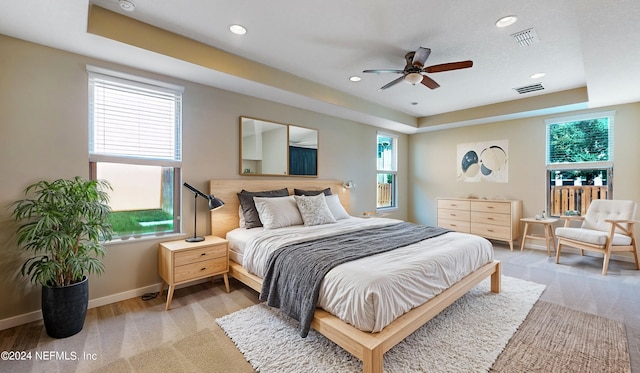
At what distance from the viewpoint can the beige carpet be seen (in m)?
1.85

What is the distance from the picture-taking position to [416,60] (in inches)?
112

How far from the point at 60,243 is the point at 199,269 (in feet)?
3.68

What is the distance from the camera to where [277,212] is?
3.41 metres

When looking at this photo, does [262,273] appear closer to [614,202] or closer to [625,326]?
[625,326]

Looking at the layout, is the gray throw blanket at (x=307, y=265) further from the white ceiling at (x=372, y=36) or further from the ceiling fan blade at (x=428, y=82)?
the white ceiling at (x=372, y=36)

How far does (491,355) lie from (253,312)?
193 centimetres

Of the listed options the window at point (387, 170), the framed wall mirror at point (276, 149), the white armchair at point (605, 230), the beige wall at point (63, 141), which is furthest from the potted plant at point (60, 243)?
the white armchair at point (605, 230)

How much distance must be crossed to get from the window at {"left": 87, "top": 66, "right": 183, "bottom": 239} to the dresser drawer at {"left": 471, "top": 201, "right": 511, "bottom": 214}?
16.4 feet

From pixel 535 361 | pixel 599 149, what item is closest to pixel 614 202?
pixel 599 149

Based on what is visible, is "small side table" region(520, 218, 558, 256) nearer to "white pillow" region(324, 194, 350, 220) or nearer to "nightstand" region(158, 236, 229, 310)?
"white pillow" region(324, 194, 350, 220)

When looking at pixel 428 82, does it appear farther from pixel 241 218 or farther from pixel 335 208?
pixel 241 218

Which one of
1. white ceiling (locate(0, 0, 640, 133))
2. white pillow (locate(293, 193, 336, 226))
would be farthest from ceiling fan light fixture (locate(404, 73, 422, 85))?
white pillow (locate(293, 193, 336, 226))

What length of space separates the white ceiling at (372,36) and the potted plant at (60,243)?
4.26ft

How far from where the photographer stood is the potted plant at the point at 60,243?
2.15 metres
